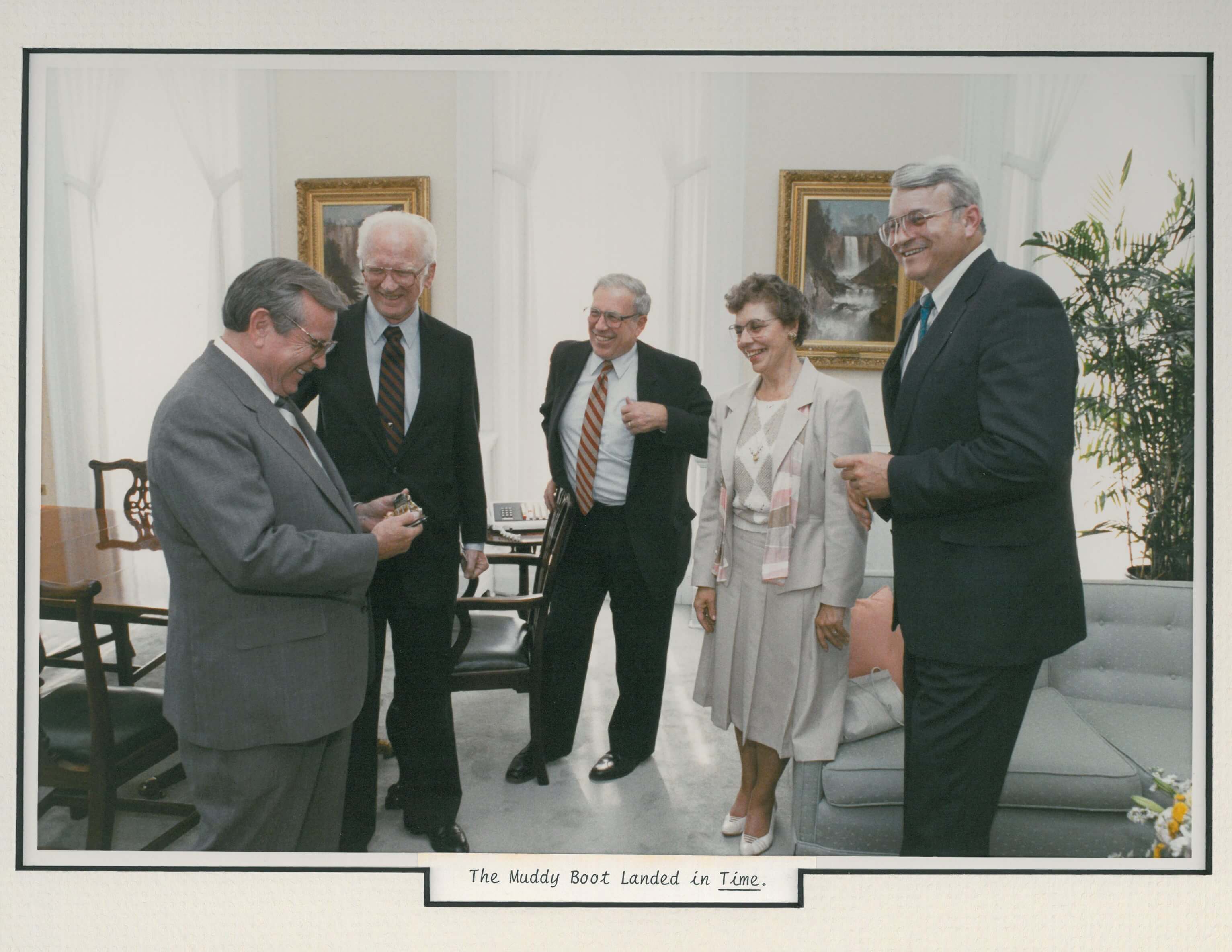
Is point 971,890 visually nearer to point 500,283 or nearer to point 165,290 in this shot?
point 500,283

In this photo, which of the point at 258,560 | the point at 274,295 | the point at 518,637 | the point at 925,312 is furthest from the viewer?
the point at 518,637

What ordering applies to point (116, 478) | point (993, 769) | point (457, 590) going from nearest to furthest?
point (993, 769)
point (116, 478)
point (457, 590)

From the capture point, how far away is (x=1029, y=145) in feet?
6.45

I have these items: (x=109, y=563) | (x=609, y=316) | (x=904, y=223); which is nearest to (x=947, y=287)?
(x=904, y=223)

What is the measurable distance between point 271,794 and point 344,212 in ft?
4.33

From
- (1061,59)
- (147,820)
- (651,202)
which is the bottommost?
(147,820)

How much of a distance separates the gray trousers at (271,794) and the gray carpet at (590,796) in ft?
0.45

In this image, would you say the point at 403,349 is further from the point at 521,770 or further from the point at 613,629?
the point at 521,770

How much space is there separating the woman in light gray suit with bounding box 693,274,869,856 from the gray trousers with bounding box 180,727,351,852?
894 millimetres

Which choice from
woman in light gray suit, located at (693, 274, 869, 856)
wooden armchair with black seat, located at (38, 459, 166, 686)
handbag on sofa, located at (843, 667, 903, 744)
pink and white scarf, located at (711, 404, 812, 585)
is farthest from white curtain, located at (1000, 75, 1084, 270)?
wooden armchair with black seat, located at (38, 459, 166, 686)

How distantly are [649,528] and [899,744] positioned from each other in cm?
80

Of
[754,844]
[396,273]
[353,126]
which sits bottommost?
[754,844]

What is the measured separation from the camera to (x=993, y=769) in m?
1.87

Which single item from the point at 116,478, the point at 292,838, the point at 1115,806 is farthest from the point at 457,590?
the point at 1115,806
